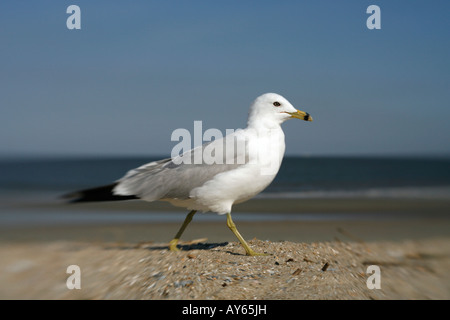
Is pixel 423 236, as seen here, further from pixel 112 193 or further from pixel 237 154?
pixel 112 193

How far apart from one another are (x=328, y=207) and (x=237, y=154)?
9.49 metres

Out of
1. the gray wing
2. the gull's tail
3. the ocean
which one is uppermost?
the gray wing

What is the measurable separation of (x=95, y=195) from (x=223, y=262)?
197 centimetres

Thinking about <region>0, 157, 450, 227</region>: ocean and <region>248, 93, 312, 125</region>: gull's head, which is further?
<region>0, 157, 450, 227</region>: ocean

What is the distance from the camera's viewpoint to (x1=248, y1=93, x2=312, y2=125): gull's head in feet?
19.6

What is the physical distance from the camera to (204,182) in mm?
5730

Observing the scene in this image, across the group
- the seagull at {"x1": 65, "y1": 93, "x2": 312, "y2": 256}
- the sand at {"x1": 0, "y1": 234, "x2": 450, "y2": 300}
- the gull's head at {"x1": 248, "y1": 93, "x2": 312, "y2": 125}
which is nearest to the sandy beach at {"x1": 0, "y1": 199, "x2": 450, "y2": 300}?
the sand at {"x1": 0, "y1": 234, "x2": 450, "y2": 300}

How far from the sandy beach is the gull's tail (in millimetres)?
969

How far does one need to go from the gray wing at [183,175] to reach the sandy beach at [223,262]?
93cm

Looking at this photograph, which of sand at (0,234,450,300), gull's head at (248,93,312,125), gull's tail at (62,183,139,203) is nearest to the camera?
sand at (0,234,450,300)

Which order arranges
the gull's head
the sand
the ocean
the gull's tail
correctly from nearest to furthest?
the sand < the gull's tail < the gull's head < the ocean

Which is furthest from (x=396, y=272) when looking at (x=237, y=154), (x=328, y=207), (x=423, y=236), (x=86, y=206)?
(x=86, y=206)

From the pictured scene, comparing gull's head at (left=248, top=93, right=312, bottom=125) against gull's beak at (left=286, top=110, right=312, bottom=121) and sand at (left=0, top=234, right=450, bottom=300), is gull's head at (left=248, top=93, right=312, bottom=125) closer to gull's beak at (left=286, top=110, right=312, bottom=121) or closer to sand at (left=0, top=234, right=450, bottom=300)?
gull's beak at (left=286, top=110, right=312, bottom=121)

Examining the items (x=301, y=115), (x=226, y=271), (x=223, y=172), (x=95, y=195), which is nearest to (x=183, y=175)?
(x=223, y=172)
